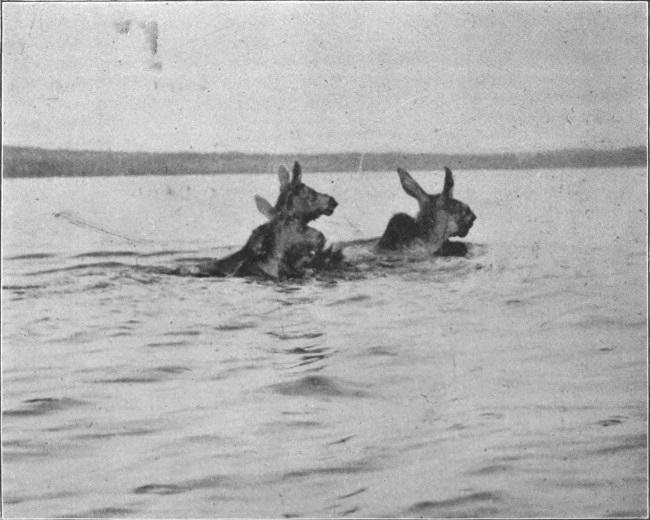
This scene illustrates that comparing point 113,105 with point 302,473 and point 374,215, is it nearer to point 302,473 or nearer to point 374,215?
point 374,215

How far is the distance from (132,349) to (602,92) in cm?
178

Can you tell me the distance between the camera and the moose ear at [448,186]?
254 centimetres

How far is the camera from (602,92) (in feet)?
8.46

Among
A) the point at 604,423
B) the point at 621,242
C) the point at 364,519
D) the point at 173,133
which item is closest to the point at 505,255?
the point at 621,242

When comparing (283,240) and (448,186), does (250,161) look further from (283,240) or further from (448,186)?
(448,186)

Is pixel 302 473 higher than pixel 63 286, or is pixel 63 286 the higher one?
pixel 63 286

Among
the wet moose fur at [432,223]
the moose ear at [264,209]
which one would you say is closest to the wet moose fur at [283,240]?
the moose ear at [264,209]

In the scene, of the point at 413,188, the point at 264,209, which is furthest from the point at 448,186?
the point at 264,209

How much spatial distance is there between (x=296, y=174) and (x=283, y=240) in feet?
0.73

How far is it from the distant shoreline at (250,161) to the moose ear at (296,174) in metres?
0.02

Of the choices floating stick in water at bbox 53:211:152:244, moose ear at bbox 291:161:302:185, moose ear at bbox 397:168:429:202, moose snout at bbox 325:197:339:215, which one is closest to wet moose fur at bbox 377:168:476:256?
moose ear at bbox 397:168:429:202

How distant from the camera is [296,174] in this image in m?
2.51

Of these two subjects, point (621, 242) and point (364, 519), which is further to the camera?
point (621, 242)

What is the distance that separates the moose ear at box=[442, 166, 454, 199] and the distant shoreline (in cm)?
3
